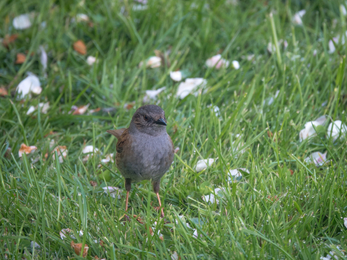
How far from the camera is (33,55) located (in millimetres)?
5352

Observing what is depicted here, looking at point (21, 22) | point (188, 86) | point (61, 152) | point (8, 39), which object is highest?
point (21, 22)

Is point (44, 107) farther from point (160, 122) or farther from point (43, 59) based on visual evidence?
point (160, 122)

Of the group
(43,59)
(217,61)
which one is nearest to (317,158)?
(217,61)

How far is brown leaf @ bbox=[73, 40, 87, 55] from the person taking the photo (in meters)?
5.43

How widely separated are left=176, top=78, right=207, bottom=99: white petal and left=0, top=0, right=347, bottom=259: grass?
95 mm

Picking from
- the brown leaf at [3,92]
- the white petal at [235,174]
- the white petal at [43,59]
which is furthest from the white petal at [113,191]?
the white petal at [43,59]

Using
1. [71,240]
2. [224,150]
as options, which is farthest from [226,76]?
[71,240]

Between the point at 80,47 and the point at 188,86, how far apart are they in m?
1.69

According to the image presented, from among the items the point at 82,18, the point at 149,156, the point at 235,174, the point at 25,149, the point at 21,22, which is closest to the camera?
the point at 149,156

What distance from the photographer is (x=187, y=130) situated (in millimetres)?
4195

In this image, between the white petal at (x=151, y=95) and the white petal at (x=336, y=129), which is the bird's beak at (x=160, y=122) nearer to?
the white petal at (x=151, y=95)

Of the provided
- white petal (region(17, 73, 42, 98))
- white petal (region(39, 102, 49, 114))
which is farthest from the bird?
white petal (region(17, 73, 42, 98))

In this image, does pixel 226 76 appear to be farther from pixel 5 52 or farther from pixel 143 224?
pixel 5 52

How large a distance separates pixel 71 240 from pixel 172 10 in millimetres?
3811
